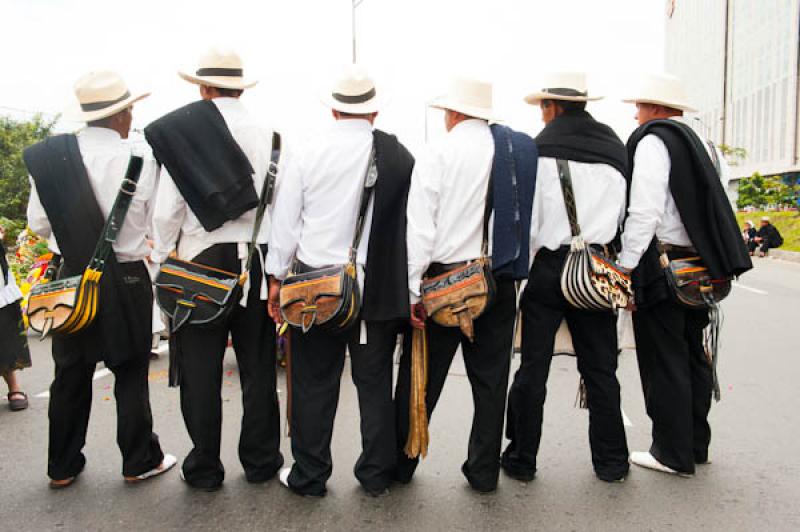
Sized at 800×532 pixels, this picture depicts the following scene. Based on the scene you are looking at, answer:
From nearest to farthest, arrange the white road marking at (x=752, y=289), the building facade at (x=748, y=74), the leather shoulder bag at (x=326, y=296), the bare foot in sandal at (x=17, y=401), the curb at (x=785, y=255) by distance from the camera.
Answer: the leather shoulder bag at (x=326, y=296) → the bare foot in sandal at (x=17, y=401) → the white road marking at (x=752, y=289) → the curb at (x=785, y=255) → the building facade at (x=748, y=74)

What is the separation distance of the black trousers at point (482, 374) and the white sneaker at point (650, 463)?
3.05 ft

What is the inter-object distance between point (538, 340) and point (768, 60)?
72.4 m

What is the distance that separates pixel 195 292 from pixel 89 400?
988mm

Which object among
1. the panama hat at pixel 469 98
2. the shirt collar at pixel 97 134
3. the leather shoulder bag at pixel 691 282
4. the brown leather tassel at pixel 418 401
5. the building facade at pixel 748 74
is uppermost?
the building facade at pixel 748 74

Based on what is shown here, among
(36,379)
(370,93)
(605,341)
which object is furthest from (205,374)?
(36,379)

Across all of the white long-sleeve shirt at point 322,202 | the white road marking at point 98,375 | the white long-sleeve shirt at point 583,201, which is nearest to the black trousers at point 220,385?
the white long-sleeve shirt at point 322,202

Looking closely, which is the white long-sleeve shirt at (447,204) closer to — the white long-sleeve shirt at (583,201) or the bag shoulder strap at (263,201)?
the white long-sleeve shirt at (583,201)

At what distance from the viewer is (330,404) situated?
3.67 m

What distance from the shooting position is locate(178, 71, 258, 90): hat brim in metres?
3.56

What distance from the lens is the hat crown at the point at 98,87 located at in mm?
3691

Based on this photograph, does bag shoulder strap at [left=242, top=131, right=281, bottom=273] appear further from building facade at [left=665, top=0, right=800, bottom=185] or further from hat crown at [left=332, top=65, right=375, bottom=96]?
building facade at [left=665, top=0, right=800, bottom=185]

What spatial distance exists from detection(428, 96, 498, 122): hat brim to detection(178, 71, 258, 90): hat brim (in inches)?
38.8

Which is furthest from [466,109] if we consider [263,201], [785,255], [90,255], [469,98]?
[785,255]

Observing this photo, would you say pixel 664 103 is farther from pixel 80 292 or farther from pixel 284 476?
pixel 80 292
